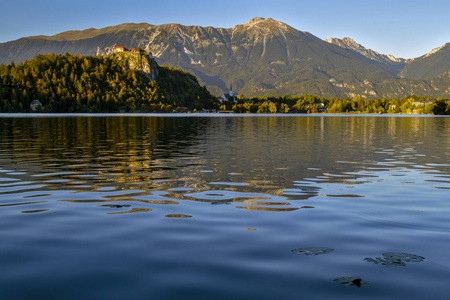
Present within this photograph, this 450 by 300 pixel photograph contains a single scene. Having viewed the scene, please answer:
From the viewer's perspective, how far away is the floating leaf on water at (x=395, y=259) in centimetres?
896

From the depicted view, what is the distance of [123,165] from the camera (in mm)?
26359

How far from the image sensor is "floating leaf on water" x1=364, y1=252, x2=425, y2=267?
8.96 m

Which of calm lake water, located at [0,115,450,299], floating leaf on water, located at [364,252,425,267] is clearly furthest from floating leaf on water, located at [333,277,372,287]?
floating leaf on water, located at [364,252,425,267]

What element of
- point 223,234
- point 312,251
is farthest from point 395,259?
point 223,234

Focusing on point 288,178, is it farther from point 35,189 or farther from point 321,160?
point 35,189

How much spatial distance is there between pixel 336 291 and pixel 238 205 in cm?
758

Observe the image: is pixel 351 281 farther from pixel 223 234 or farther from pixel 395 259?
pixel 223 234

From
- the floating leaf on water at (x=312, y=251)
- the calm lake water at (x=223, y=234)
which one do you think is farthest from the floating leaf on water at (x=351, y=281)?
the floating leaf on water at (x=312, y=251)

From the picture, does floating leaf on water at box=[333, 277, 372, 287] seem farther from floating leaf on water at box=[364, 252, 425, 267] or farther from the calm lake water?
floating leaf on water at box=[364, 252, 425, 267]

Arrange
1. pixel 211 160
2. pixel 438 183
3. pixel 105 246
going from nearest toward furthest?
pixel 105 246 → pixel 438 183 → pixel 211 160

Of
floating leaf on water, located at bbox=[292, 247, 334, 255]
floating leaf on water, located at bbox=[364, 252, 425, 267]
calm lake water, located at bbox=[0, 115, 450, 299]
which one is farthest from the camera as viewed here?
floating leaf on water, located at bbox=[292, 247, 334, 255]

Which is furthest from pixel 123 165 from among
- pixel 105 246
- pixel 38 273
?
pixel 38 273

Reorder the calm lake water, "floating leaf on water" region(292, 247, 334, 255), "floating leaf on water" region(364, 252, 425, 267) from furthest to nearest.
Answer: "floating leaf on water" region(292, 247, 334, 255), "floating leaf on water" region(364, 252, 425, 267), the calm lake water

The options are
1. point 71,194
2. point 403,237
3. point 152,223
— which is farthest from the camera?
point 71,194
